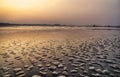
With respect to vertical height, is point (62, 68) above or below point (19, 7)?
Result: below

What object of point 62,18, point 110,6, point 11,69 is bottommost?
point 11,69

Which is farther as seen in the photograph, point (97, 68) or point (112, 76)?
point (97, 68)

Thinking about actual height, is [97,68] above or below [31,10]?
below

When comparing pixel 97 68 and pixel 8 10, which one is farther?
pixel 8 10

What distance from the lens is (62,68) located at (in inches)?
40.3

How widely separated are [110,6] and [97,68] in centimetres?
83

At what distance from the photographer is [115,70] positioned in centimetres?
98

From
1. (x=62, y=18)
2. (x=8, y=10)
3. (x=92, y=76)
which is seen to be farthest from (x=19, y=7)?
(x=92, y=76)

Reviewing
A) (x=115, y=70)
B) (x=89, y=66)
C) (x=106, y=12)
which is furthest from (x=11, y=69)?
(x=106, y=12)

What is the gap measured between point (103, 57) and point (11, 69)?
22.7 inches

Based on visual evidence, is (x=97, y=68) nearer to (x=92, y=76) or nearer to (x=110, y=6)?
(x=92, y=76)

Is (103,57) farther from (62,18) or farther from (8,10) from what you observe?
(8,10)

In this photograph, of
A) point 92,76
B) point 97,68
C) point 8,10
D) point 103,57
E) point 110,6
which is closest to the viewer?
point 92,76

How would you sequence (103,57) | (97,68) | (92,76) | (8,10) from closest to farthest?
1. (92,76)
2. (97,68)
3. (103,57)
4. (8,10)
